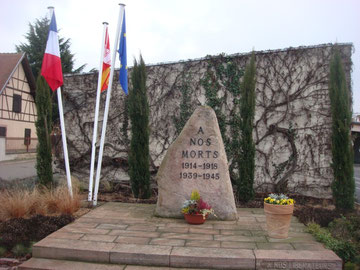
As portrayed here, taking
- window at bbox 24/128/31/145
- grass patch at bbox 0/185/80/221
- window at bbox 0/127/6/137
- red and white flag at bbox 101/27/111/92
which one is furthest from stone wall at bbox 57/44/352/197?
window at bbox 24/128/31/145

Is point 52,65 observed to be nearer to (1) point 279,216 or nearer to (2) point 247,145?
(2) point 247,145

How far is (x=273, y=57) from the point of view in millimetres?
8352

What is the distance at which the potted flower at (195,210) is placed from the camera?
5160 millimetres

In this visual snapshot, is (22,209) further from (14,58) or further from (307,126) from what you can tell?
(14,58)

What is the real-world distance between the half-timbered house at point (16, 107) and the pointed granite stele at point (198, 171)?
17795 millimetres

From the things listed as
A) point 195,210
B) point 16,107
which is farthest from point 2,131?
point 195,210

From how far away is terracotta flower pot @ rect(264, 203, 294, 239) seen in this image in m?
4.44

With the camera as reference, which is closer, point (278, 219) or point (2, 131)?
point (278, 219)

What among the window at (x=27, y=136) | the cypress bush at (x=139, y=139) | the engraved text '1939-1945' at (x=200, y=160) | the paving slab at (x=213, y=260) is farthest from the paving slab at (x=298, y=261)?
the window at (x=27, y=136)

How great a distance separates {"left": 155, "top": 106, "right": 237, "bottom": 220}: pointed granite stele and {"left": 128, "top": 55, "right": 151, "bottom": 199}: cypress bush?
1966mm

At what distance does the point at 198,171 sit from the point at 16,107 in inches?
866

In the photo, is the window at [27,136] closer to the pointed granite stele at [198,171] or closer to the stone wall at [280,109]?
the stone wall at [280,109]

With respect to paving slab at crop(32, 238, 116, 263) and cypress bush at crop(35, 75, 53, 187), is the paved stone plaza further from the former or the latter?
cypress bush at crop(35, 75, 53, 187)

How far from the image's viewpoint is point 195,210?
518 cm
